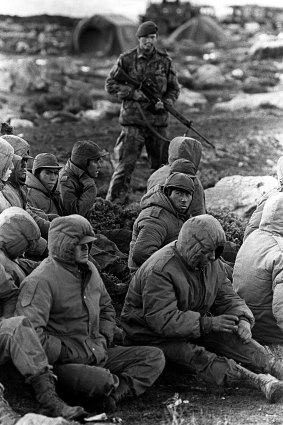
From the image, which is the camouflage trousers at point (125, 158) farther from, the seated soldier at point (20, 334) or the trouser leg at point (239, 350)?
the seated soldier at point (20, 334)

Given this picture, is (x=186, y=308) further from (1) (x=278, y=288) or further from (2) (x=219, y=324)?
(1) (x=278, y=288)

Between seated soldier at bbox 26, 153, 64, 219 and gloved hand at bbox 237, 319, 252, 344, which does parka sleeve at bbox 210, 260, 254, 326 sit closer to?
gloved hand at bbox 237, 319, 252, 344

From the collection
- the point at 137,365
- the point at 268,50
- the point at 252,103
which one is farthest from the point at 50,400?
the point at 268,50

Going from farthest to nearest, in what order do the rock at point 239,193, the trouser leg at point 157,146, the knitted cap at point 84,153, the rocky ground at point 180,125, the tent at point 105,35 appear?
the tent at point 105,35 < the trouser leg at point 157,146 < the rock at point 239,193 < the knitted cap at point 84,153 < the rocky ground at point 180,125

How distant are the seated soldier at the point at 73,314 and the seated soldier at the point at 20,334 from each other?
13 cm

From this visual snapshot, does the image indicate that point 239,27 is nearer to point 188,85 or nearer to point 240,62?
point 240,62

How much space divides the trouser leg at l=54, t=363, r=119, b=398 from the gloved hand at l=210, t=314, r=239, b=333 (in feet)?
3.37

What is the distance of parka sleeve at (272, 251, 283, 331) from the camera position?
302 inches

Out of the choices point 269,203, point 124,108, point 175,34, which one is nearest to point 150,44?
point 124,108

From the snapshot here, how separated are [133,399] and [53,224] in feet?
4.44

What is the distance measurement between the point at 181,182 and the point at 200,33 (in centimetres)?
3062

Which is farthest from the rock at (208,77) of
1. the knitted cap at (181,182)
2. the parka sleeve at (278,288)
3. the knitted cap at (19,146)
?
the parka sleeve at (278,288)

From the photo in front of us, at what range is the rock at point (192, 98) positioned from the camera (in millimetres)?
22027

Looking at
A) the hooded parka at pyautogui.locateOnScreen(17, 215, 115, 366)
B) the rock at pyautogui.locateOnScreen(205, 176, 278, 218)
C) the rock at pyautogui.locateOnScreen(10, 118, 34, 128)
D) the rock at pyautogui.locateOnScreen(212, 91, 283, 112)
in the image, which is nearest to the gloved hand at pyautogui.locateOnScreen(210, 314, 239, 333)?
the hooded parka at pyautogui.locateOnScreen(17, 215, 115, 366)
